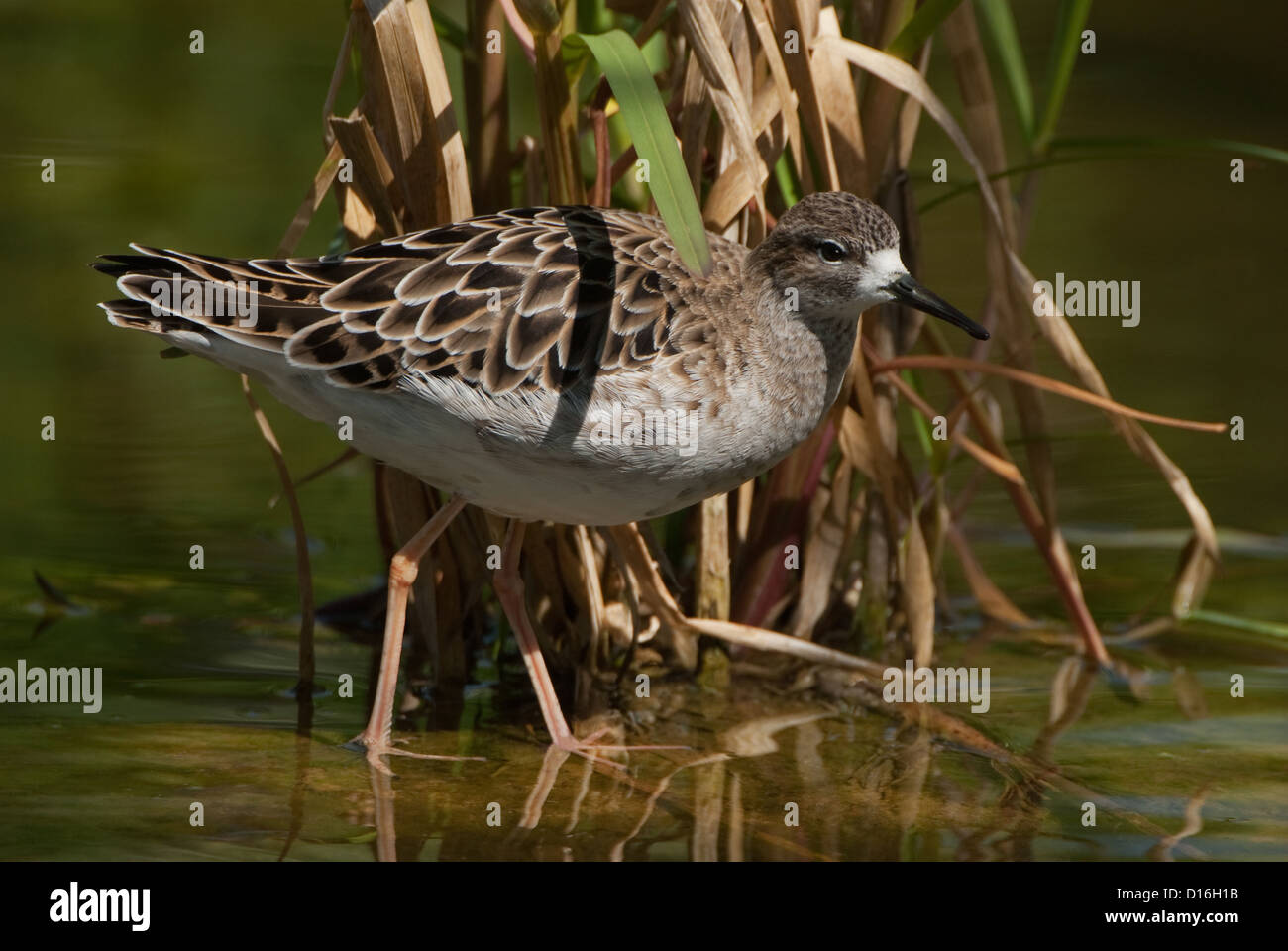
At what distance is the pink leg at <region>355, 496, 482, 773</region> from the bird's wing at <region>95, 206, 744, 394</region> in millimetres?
760

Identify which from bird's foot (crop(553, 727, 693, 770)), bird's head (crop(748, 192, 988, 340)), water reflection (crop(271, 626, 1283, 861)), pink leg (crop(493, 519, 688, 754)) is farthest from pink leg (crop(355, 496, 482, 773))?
bird's head (crop(748, 192, 988, 340))

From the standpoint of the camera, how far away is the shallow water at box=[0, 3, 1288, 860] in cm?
586

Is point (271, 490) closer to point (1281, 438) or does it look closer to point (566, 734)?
point (566, 734)

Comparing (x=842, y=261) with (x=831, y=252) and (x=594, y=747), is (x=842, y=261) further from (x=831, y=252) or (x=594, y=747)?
(x=594, y=747)

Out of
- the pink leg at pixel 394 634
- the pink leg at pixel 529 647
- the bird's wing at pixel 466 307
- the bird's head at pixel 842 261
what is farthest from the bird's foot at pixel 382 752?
the bird's head at pixel 842 261

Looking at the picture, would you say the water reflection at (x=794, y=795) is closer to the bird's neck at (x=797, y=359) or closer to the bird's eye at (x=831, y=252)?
the bird's neck at (x=797, y=359)

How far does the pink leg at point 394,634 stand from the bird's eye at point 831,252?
5.99 feet

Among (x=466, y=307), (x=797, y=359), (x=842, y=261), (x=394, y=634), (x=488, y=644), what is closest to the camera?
(x=466, y=307)

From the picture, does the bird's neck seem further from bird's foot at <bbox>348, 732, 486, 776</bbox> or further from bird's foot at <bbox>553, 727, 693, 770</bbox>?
bird's foot at <bbox>348, 732, 486, 776</bbox>

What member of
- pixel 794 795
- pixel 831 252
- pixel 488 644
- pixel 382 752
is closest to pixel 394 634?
pixel 382 752

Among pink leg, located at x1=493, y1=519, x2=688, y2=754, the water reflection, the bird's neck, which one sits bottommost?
the water reflection

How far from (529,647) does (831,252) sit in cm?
215

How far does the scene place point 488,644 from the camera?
771 cm

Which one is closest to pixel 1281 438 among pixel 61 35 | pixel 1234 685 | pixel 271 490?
pixel 1234 685
